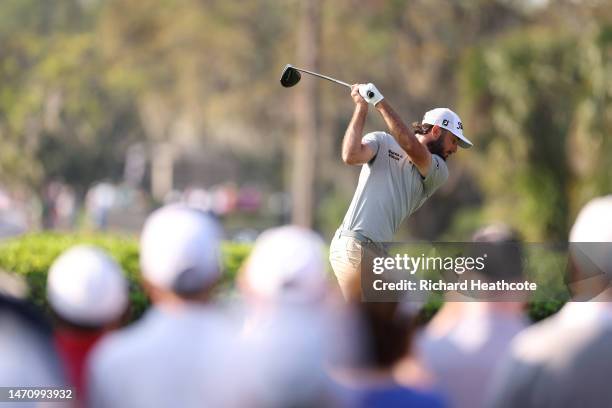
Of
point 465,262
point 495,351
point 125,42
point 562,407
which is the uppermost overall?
point 125,42

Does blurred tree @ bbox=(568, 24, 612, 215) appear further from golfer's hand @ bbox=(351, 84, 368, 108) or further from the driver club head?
golfer's hand @ bbox=(351, 84, 368, 108)

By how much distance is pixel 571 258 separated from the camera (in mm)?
4828

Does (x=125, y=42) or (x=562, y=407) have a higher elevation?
(x=125, y=42)

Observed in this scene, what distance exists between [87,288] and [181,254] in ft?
1.20

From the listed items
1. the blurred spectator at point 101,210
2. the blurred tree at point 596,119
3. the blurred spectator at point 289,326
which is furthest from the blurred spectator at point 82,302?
the blurred spectator at point 101,210

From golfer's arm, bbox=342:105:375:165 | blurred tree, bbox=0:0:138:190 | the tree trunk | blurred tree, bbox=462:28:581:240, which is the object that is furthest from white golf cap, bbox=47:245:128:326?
blurred tree, bbox=0:0:138:190

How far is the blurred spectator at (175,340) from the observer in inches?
170

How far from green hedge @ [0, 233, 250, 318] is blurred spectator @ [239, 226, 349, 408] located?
5822mm

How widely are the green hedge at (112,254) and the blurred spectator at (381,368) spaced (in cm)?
460

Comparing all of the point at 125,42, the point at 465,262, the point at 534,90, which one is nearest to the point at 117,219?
the point at 125,42

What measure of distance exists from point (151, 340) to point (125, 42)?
37.8 metres

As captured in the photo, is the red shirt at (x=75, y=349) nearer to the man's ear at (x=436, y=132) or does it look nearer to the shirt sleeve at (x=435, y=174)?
the shirt sleeve at (x=435, y=174)

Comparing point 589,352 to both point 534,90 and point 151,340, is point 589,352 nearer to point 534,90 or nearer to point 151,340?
point 151,340

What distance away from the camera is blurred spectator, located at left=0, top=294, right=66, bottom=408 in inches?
173
